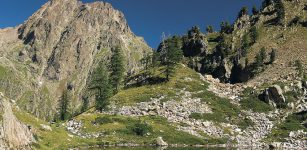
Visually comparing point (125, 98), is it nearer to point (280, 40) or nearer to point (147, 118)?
point (147, 118)

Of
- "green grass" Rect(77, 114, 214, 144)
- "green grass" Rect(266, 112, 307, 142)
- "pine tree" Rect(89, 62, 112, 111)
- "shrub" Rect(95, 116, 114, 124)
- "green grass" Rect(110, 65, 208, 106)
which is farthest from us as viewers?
"green grass" Rect(110, 65, 208, 106)

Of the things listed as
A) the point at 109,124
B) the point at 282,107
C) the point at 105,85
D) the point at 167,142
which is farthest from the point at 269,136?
the point at 105,85

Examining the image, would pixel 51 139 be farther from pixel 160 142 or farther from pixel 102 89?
pixel 102 89

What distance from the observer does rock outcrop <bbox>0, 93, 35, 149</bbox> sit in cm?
4716

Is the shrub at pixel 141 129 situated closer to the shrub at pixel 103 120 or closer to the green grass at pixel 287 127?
the shrub at pixel 103 120

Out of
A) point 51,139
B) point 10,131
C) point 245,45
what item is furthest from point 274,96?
point 10,131

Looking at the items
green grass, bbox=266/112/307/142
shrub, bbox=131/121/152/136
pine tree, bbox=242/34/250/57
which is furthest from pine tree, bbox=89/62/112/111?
pine tree, bbox=242/34/250/57

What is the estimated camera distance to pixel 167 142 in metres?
79.1

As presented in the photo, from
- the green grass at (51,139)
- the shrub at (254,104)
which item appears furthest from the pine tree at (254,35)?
the green grass at (51,139)

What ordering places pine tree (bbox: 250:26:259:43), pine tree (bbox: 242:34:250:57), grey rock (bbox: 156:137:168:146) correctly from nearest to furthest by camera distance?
grey rock (bbox: 156:137:168:146) < pine tree (bbox: 242:34:250:57) < pine tree (bbox: 250:26:259:43)

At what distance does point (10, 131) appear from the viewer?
49188 mm

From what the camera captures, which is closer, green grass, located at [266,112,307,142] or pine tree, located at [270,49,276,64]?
green grass, located at [266,112,307,142]

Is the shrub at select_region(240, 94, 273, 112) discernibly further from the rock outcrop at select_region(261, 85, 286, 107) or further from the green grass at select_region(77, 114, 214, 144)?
the green grass at select_region(77, 114, 214, 144)

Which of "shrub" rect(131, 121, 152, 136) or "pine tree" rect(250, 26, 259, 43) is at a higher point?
"pine tree" rect(250, 26, 259, 43)
